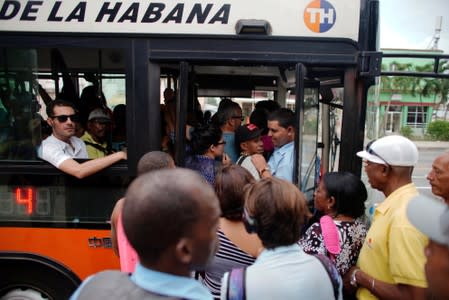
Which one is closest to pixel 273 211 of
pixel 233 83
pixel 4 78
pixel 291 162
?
pixel 291 162

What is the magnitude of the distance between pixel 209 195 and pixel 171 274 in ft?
0.76

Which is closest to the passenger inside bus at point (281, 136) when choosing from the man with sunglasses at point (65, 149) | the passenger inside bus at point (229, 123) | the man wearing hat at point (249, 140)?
the man wearing hat at point (249, 140)

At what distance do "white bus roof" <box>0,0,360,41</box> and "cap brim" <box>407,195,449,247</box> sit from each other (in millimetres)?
1805

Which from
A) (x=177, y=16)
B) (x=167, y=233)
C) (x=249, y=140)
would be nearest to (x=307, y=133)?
(x=249, y=140)

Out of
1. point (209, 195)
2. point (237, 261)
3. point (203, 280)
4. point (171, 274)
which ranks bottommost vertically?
point (203, 280)

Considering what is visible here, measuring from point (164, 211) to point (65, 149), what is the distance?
215cm

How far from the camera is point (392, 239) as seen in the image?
1896 millimetres

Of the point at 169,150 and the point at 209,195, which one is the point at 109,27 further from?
the point at 209,195

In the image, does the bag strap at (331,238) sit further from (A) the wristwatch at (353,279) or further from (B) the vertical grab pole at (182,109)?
(B) the vertical grab pole at (182,109)

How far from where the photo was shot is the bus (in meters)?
2.78

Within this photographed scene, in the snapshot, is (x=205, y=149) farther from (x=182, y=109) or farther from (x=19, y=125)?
(x=19, y=125)

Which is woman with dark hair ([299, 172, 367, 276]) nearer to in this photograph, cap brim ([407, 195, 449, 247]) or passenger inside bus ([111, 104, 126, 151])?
cap brim ([407, 195, 449, 247])

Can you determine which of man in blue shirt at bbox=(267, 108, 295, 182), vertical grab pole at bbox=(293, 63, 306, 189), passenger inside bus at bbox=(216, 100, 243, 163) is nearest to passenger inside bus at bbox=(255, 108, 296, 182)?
man in blue shirt at bbox=(267, 108, 295, 182)

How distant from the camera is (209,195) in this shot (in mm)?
1098
